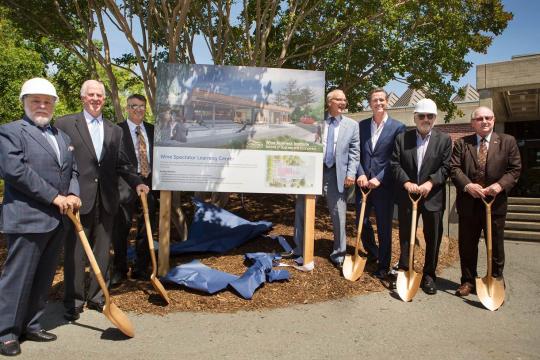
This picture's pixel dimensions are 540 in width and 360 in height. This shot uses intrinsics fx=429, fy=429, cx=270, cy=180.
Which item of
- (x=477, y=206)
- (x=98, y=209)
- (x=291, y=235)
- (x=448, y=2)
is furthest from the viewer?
(x=448, y=2)

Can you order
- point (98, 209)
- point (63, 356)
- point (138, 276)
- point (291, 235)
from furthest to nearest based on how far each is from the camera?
point (291, 235) → point (138, 276) → point (98, 209) → point (63, 356)

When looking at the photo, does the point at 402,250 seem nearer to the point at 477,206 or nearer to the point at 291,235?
the point at 477,206

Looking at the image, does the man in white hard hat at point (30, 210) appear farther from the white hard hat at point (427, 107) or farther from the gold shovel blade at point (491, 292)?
the gold shovel blade at point (491, 292)

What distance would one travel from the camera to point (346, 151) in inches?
210

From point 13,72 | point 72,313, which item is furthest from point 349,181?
point 13,72

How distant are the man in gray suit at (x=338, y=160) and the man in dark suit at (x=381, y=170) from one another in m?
0.15

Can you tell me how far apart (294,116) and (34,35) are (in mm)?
6230

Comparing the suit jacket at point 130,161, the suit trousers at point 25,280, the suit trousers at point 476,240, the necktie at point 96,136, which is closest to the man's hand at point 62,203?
the suit trousers at point 25,280

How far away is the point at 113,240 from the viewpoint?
4.99m

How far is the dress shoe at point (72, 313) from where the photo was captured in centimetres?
398

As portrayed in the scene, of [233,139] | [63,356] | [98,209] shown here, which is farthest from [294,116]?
[63,356]

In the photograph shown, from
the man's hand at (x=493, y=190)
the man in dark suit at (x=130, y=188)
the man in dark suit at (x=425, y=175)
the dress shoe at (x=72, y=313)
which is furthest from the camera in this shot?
the man in dark suit at (x=130, y=188)

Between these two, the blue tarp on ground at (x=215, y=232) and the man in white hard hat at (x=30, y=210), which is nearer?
the man in white hard hat at (x=30, y=210)

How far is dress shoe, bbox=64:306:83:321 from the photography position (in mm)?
3977
